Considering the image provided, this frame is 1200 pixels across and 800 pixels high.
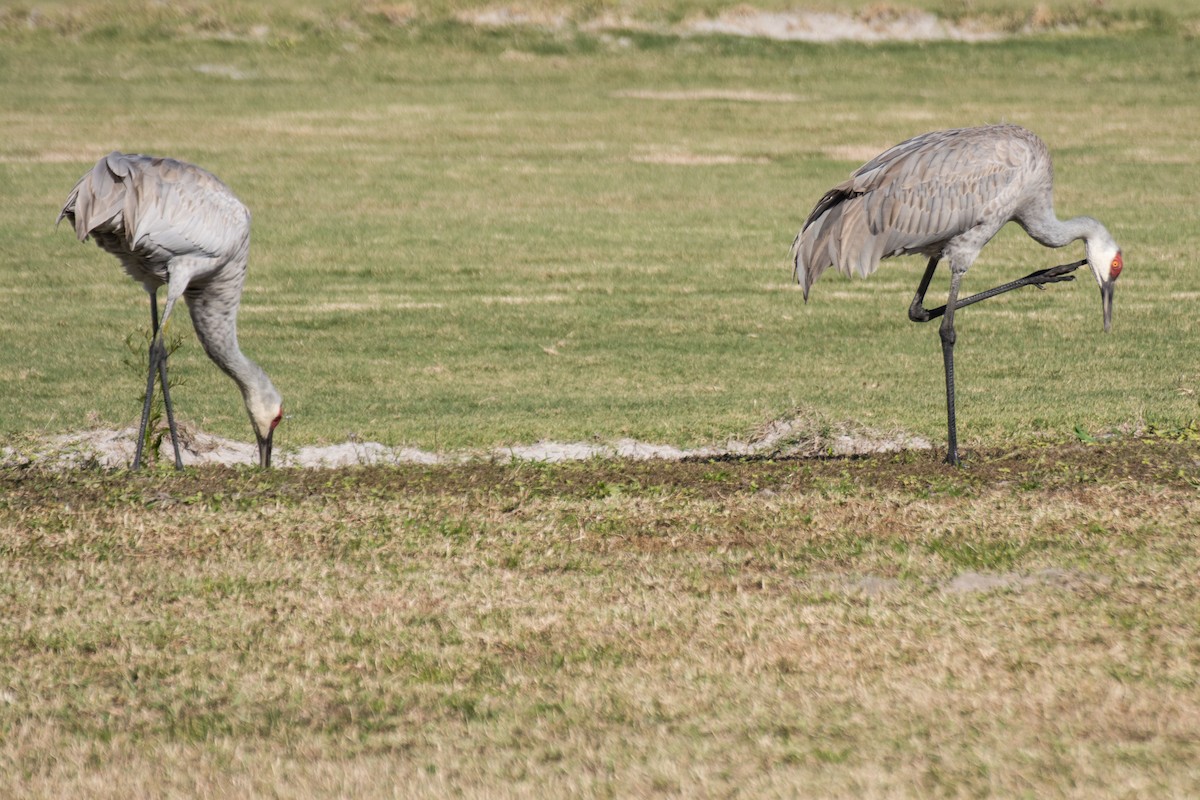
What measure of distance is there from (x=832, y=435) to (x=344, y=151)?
1514cm

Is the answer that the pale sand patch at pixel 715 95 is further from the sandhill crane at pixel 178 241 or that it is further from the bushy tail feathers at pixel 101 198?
the bushy tail feathers at pixel 101 198

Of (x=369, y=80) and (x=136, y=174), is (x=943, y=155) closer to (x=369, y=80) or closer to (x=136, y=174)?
(x=136, y=174)

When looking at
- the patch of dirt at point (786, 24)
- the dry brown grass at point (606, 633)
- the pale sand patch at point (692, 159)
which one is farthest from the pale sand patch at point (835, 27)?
the dry brown grass at point (606, 633)

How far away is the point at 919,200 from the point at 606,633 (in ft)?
12.7

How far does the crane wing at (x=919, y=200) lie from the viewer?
8.54 metres

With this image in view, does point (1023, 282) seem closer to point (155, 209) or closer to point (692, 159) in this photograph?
point (155, 209)

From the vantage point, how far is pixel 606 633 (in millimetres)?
5664

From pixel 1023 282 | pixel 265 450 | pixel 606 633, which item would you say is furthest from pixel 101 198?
pixel 1023 282

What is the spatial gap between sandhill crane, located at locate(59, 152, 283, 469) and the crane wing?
321cm

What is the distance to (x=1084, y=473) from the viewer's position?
7875 mm

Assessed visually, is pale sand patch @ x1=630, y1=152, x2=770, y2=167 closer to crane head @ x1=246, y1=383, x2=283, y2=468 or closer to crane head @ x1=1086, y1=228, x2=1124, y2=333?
crane head @ x1=1086, y1=228, x2=1124, y2=333

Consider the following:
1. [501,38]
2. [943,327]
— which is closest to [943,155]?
[943,327]

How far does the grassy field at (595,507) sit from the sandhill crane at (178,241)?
830mm

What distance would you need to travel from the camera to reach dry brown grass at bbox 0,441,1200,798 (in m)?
4.61
